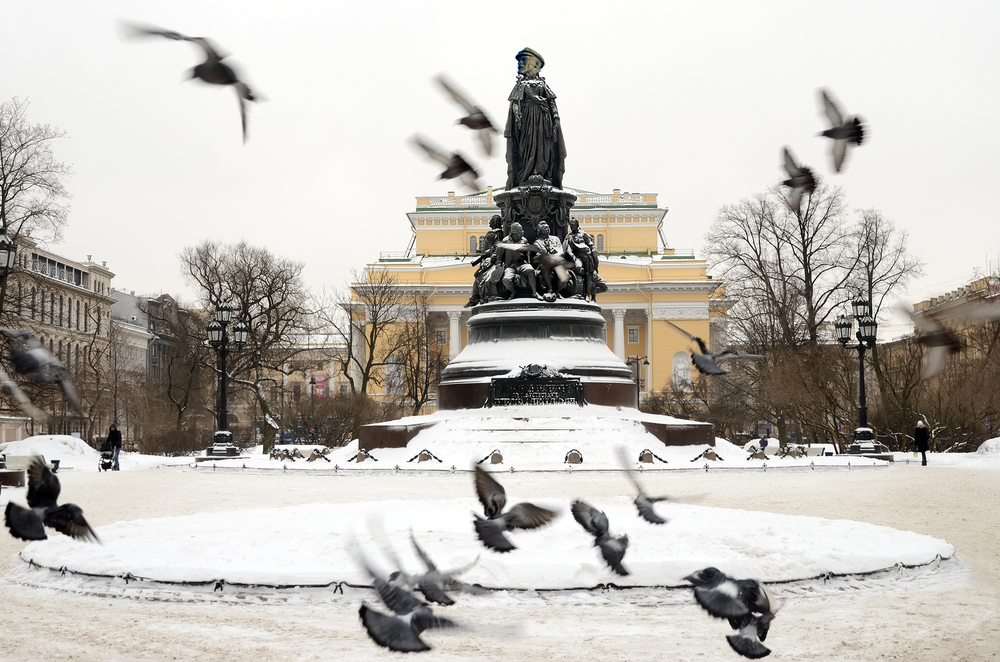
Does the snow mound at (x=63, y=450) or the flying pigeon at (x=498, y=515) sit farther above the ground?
the flying pigeon at (x=498, y=515)

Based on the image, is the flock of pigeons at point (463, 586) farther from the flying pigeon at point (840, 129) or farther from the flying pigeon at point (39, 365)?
the flying pigeon at point (840, 129)

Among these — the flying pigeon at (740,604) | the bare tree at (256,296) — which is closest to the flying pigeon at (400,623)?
the flying pigeon at (740,604)

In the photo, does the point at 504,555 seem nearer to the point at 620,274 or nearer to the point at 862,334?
the point at 862,334

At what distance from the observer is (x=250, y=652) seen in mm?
6270

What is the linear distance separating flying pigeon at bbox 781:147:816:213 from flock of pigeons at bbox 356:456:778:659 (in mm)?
1564

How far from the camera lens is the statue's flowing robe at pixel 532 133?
27922 mm

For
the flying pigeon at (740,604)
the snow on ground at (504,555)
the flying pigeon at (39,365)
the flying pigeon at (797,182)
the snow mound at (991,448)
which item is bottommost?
the snow on ground at (504,555)

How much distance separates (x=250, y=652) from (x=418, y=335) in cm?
4445

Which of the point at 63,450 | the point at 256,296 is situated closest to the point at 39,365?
the point at 63,450

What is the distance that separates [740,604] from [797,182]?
2.08 m

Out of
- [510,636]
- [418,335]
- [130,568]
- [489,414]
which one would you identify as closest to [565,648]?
[510,636]

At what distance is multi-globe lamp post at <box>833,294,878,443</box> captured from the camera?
91.9ft

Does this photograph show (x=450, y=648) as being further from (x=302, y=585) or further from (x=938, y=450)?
(x=938, y=450)

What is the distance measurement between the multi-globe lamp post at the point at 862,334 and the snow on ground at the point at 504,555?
18.3 meters
